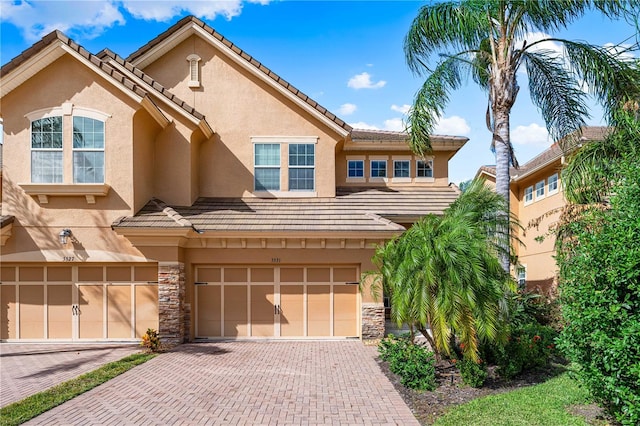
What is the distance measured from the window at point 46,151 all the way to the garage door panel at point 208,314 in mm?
5284

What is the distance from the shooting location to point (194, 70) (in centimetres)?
1552

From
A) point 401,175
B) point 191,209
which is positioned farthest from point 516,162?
point 191,209

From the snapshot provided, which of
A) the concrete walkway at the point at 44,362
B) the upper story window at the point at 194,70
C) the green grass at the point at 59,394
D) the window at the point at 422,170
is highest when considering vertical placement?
the upper story window at the point at 194,70

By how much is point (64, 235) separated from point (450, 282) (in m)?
10.7

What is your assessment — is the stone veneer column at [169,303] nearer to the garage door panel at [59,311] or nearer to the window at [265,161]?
the garage door panel at [59,311]

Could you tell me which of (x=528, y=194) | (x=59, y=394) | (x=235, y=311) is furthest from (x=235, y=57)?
(x=528, y=194)

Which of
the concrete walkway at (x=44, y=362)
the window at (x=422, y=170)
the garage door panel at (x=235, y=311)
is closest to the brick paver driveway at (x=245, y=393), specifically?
the concrete walkway at (x=44, y=362)

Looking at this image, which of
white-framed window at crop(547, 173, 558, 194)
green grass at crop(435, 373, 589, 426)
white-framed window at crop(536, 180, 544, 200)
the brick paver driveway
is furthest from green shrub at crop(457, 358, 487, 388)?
white-framed window at crop(536, 180, 544, 200)

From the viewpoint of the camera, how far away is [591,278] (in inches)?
249

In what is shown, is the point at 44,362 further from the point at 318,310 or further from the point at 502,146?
the point at 502,146

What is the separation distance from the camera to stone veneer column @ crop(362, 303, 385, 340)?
44.0 ft

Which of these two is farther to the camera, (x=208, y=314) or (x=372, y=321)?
(x=208, y=314)

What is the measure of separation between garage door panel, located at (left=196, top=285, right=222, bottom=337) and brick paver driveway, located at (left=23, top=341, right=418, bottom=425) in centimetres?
172

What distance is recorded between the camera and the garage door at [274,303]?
1391 centimetres
